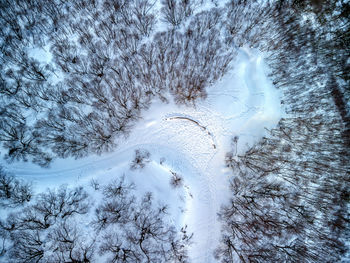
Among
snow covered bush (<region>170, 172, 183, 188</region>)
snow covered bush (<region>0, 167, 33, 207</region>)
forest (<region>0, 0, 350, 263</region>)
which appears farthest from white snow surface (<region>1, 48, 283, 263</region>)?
snow covered bush (<region>0, 167, 33, 207</region>)

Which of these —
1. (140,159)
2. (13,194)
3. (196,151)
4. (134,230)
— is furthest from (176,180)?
(13,194)

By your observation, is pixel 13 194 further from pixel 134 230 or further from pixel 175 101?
pixel 175 101

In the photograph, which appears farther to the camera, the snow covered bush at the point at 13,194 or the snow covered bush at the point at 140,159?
the snow covered bush at the point at 140,159

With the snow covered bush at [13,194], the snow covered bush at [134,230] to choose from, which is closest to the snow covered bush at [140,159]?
the snow covered bush at [134,230]

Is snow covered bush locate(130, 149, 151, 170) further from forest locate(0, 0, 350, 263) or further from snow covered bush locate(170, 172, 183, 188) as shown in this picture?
snow covered bush locate(170, 172, 183, 188)

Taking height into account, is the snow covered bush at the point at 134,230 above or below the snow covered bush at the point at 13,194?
below

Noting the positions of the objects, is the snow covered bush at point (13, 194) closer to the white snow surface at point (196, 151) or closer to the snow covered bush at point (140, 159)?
the white snow surface at point (196, 151)

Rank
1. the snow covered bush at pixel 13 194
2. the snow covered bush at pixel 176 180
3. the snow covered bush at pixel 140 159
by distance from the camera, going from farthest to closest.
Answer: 1. the snow covered bush at pixel 176 180
2. the snow covered bush at pixel 140 159
3. the snow covered bush at pixel 13 194

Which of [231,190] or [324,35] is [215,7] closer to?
[324,35]
